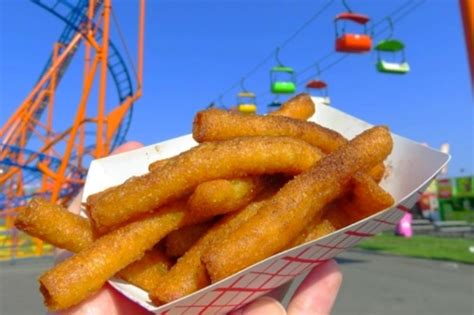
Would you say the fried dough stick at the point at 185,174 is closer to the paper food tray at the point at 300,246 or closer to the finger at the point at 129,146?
the paper food tray at the point at 300,246

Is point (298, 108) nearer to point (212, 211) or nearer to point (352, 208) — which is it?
point (352, 208)

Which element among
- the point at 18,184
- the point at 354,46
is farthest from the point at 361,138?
the point at 18,184

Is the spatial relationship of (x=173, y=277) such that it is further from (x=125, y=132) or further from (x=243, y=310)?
(x=125, y=132)

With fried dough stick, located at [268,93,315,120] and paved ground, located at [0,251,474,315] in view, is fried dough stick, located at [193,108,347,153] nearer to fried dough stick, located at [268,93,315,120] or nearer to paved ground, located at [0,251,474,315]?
fried dough stick, located at [268,93,315,120]

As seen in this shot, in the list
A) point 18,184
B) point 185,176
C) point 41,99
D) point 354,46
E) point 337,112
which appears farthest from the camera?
point 18,184

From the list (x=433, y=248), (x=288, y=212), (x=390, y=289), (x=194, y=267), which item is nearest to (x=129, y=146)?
(x=194, y=267)

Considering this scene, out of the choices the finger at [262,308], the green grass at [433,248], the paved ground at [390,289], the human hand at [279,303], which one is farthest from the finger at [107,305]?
the green grass at [433,248]
